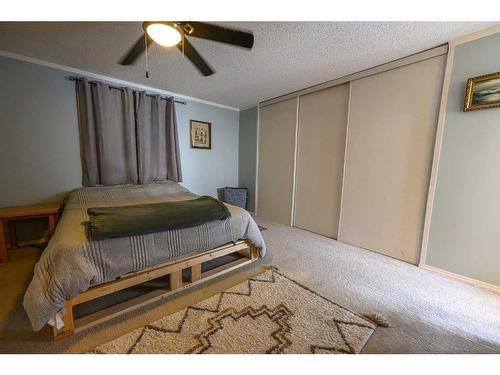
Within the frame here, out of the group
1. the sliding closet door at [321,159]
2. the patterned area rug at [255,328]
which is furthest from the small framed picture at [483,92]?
the patterned area rug at [255,328]

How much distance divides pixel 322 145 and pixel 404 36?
4.63 ft

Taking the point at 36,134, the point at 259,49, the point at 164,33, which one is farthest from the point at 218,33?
the point at 36,134

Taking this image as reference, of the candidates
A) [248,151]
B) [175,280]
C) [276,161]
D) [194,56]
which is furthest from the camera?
[248,151]

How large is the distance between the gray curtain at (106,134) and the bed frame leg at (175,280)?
6.42ft

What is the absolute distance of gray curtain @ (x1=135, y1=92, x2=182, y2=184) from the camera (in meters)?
2.96

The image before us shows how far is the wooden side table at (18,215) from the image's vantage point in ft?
6.48

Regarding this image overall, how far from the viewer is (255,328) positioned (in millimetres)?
1263

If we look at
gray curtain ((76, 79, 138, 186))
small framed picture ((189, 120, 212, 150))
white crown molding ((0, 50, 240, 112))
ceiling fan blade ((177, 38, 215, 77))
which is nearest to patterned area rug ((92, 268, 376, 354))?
ceiling fan blade ((177, 38, 215, 77))

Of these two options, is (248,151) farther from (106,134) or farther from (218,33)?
(218,33)

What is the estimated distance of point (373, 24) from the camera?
158 cm

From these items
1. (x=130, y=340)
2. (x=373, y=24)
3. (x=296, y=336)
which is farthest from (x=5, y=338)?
(x=373, y=24)

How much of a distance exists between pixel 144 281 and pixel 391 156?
265cm
